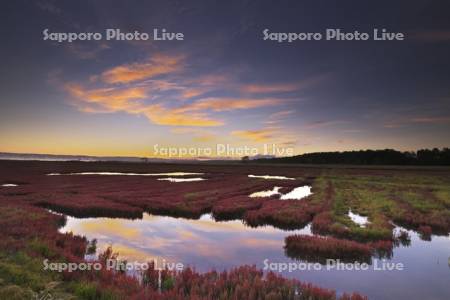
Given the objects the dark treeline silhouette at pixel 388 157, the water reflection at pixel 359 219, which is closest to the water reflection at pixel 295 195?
the water reflection at pixel 359 219

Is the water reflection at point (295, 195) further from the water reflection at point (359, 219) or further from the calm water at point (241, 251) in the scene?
the calm water at point (241, 251)

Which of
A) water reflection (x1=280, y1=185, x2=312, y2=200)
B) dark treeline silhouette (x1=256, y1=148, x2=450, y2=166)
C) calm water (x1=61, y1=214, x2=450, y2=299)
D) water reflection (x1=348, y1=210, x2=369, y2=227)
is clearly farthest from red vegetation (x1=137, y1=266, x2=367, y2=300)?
dark treeline silhouette (x1=256, y1=148, x2=450, y2=166)

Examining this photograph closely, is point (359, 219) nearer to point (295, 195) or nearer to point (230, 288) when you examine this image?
point (295, 195)

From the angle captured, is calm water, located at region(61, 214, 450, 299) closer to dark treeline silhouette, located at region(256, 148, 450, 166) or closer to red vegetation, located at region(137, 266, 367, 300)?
red vegetation, located at region(137, 266, 367, 300)

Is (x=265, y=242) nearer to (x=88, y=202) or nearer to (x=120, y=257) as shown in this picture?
(x=120, y=257)

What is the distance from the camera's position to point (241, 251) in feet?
44.7

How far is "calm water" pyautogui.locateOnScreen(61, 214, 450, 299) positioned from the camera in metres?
9.80

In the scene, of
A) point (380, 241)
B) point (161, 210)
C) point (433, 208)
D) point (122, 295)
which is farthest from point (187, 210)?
point (433, 208)

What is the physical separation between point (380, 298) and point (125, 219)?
15822 millimetres

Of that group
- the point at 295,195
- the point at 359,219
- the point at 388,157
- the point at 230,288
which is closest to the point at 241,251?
the point at 230,288

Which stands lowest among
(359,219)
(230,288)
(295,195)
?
(295,195)

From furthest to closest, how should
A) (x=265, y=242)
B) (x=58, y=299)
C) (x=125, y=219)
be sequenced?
(x=125, y=219)
(x=265, y=242)
(x=58, y=299)

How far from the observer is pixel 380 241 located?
14.0 metres

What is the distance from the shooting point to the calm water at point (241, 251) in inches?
386
